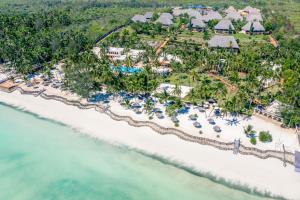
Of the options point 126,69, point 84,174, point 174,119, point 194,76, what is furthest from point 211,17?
point 84,174

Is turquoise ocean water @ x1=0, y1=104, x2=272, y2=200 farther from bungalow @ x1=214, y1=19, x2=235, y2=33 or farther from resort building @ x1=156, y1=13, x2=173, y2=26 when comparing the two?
bungalow @ x1=214, y1=19, x2=235, y2=33

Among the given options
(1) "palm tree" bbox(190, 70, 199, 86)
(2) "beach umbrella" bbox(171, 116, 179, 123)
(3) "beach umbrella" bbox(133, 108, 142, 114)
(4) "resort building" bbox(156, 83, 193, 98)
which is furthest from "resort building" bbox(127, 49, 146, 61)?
(2) "beach umbrella" bbox(171, 116, 179, 123)

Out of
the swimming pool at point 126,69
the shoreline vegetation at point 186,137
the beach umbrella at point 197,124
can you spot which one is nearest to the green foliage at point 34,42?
the swimming pool at point 126,69

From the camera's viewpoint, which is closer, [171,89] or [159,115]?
[159,115]

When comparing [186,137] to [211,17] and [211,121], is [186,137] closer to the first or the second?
[211,121]

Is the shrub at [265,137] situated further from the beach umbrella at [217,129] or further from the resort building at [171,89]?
the resort building at [171,89]

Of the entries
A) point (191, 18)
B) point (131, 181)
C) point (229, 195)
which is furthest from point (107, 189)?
point (191, 18)

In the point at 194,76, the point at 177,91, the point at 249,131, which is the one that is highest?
the point at 194,76
